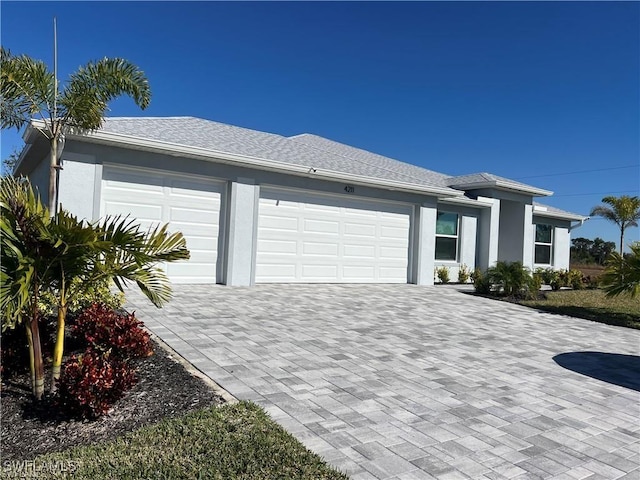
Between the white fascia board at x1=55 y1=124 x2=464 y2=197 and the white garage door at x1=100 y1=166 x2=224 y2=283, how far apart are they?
0.63m

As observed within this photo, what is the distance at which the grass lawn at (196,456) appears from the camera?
272 centimetres

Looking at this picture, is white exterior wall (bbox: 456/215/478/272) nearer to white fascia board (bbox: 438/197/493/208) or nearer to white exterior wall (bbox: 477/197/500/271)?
white exterior wall (bbox: 477/197/500/271)

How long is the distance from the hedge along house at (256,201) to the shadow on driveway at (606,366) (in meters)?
7.22

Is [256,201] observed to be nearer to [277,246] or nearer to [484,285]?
[277,246]

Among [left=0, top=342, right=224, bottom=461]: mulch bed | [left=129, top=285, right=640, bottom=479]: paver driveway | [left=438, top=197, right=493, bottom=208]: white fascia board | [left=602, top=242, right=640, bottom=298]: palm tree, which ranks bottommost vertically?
[left=0, top=342, right=224, bottom=461]: mulch bed

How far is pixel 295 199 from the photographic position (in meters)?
11.9

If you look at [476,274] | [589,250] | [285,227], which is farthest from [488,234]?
[589,250]

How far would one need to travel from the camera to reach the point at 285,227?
11.7m

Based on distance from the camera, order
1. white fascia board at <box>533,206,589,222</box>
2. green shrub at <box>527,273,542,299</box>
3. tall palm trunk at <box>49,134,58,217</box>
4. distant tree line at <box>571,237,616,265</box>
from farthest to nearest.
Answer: distant tree line at <box>571,237,616,265</box>
white fascia board at <box>533,206,589,222</box>
green shrub at <box>527,273,542,299</box>
tall palm trunk at <box>49,134,58,217</box>

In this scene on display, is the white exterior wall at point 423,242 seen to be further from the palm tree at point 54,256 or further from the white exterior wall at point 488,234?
the palm tree at point 54,256

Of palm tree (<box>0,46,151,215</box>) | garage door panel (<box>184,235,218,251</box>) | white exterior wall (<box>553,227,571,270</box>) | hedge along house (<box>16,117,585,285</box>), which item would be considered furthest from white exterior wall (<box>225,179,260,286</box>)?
white exterior wall (<box>553,227,571,270</box>)

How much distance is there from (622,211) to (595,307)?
16939 millimetres

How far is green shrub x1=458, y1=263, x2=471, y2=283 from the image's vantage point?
1616 centimetres

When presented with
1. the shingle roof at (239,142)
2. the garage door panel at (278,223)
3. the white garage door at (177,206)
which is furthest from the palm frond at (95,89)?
the garage door panel at (278,223)
